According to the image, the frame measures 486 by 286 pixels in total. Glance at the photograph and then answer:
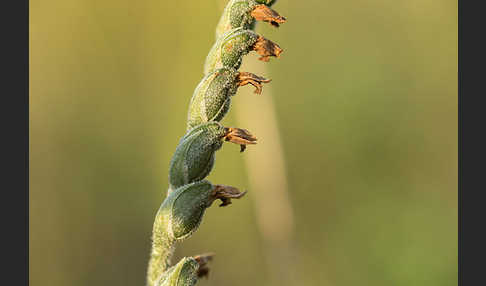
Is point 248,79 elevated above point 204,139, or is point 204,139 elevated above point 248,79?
point 248,79

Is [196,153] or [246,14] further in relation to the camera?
[246,14]

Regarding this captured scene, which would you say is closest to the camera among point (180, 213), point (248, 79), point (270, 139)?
point (180, 213)

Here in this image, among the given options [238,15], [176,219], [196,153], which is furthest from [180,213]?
[238,15]

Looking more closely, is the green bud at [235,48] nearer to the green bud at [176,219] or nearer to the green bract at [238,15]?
the green bract at [238,15]

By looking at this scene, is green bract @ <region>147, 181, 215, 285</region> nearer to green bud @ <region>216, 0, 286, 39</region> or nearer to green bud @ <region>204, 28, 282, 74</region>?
green bud @ <region>204, 28, 282, 74</region>

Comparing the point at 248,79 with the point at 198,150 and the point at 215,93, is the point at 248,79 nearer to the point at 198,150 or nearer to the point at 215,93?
the point at 215,93
